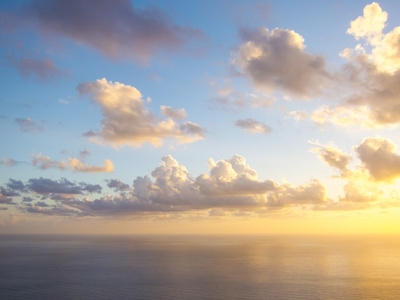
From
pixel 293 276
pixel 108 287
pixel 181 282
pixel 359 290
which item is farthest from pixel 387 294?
pixel 108 287

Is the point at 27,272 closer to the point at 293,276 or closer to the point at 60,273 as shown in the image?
the point at 60,273

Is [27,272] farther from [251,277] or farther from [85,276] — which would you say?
[251,277]

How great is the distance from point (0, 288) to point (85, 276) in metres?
26.1

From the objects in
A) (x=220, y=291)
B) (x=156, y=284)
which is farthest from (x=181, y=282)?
(x=220, y=291)

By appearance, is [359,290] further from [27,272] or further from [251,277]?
[27,272]

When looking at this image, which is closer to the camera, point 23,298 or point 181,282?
point 23,298

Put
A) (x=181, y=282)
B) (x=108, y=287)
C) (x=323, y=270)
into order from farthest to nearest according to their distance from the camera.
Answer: (x=323, y=270) → (x=181, y=282) → (x=108, y=287)

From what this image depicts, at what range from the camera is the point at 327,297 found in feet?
251

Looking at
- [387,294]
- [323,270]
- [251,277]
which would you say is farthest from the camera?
[323,270]

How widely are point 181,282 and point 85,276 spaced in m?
34.9

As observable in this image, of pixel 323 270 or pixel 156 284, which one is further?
pixel 323 270

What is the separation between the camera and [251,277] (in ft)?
340

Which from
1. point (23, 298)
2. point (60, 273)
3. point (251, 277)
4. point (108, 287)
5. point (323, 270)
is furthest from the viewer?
point (323, 270)

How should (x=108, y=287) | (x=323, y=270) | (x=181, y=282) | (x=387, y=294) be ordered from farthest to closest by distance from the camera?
(x=323, y=270)
(x=181, y=282)
(x=108, y=287)
(x=387, y=294)
